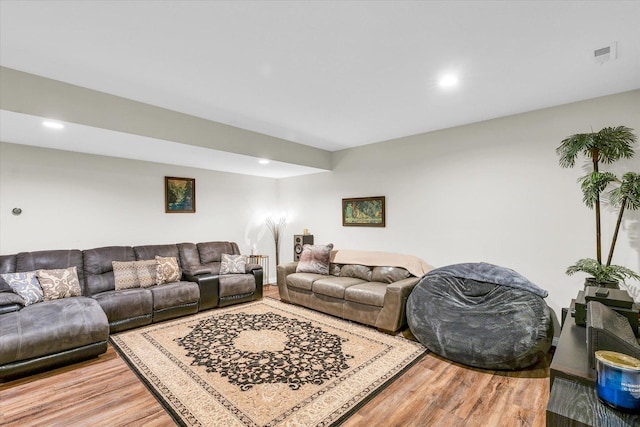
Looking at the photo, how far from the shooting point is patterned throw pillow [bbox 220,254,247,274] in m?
4.93

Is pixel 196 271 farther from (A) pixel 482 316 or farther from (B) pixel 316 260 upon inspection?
(A) pixel 482 316

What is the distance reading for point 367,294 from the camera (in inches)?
152

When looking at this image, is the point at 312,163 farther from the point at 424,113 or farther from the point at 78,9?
the point at 78,9

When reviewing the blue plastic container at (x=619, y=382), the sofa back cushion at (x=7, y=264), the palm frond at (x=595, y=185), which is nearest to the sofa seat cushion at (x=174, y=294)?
the sofa back cushion at (x=7, y=264)

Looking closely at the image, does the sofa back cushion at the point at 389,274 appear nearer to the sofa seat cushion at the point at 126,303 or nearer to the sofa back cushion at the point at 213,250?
the sofa back cushion at the point at 213,250


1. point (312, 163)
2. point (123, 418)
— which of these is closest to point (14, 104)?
point (123, 418)

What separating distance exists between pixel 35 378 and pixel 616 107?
6034 mm

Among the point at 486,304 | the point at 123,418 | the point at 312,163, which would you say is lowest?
the point at 123,418

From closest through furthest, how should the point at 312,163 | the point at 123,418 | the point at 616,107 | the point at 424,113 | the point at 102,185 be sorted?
the point at 123,418 → the point at 616,107 → the point at 424,113 → the point at 102,185 → the point at 312,163

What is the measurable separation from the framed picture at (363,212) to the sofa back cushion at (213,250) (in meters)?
2.11

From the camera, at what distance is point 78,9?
5.92 ft

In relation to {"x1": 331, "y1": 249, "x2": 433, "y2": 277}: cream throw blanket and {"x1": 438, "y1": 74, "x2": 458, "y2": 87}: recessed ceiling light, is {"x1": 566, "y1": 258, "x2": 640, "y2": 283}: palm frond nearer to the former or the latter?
{"x1": 331, "y1": 249, "x2": 433, "y2": 277}: cream throw blanket

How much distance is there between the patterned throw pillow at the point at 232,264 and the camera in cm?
493

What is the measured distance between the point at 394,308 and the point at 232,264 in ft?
9.00
